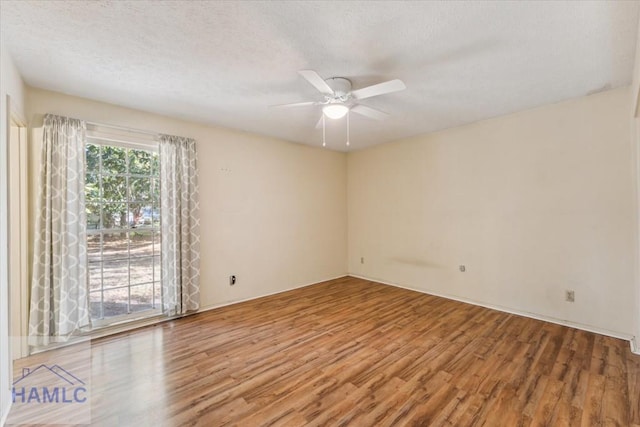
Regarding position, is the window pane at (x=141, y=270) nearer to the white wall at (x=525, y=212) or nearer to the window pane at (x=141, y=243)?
the window pane at (x=141, y=243)

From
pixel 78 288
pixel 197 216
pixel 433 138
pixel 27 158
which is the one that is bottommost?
pixel 78 288

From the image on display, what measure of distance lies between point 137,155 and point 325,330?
3010 mm

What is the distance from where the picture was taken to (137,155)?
10.8 feet

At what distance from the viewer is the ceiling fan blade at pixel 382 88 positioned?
2.07m

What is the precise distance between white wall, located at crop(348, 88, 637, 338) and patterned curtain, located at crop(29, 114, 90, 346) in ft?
13.9

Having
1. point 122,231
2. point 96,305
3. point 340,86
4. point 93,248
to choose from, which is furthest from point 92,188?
point 340,86

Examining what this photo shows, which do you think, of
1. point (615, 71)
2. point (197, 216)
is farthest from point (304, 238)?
point (615, 71)

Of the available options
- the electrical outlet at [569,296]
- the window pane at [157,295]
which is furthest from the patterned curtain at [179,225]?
the electrical outlet at [569,296]

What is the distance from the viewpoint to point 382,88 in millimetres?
2197

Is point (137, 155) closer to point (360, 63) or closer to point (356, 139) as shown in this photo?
point (360, 63)

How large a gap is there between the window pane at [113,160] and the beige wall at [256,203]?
0.98 feet

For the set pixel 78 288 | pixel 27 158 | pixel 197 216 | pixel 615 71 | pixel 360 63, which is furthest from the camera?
pixel 197 216

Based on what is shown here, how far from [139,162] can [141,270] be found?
130 cm

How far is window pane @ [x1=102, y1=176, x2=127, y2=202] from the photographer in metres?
3.07
